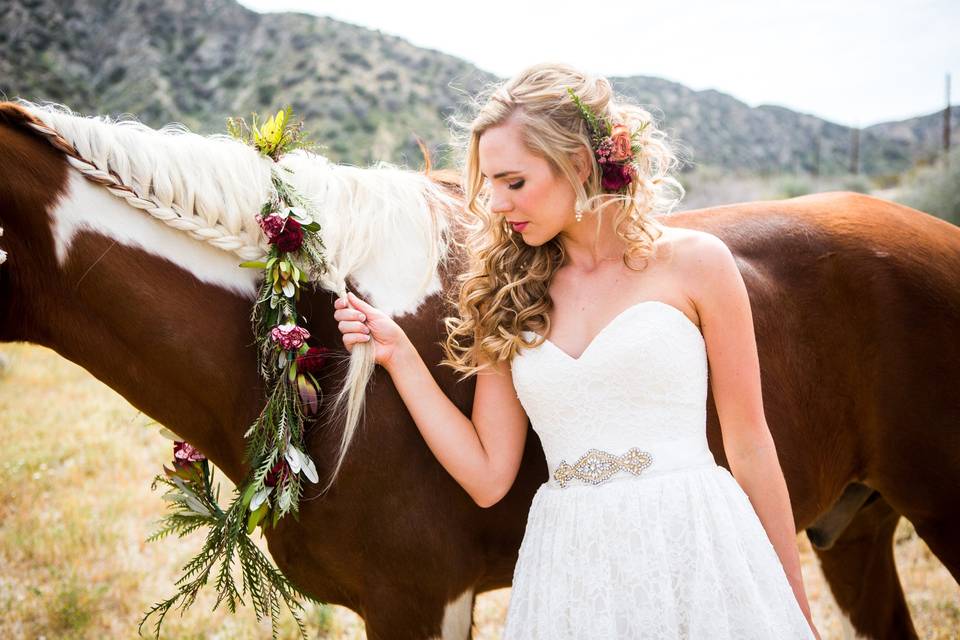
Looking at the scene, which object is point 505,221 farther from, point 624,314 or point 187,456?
point 187,456

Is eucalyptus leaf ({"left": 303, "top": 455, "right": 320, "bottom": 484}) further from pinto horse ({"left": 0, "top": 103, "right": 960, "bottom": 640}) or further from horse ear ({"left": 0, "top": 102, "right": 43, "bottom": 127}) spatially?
horse ear ({"left": 0, "top": 102, "right": 43, "bottom": 127})

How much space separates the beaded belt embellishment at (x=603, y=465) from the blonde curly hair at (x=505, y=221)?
0.36 metres

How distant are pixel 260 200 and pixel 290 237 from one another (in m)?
0.20

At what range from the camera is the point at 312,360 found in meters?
1.93

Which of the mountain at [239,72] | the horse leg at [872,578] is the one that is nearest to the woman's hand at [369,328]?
the horse leg at [872,578]

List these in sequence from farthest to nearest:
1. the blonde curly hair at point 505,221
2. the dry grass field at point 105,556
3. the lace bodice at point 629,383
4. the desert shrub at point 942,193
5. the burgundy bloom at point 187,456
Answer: the desert shrub at point 942,193 → the dry grass field at point 105,556 → the burgundy bloom at point 187,456 → the blonde curly hair at point 505,221 → the lace bodice at point 629,383

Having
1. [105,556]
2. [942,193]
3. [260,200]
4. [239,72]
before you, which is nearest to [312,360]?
[260,200]

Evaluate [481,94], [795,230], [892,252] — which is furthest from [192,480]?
[892,252]

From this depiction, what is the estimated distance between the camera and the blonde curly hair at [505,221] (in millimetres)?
1816

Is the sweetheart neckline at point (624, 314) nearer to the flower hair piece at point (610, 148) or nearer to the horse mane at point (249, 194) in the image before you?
the flower hair piece at point (610, 148)

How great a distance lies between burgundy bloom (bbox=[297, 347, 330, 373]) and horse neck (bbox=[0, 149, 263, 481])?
19 centimetres

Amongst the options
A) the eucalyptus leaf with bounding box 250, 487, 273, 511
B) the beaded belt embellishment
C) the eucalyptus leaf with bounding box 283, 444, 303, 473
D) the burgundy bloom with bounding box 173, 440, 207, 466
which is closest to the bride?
the beaded belt embellishment

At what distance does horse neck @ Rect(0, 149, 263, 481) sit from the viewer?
1.87 meters

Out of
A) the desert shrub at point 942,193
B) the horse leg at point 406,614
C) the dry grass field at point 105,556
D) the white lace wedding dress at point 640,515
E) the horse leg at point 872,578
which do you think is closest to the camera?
the white lace wedding dress at point 640,515
